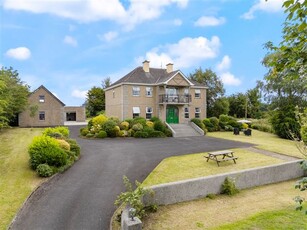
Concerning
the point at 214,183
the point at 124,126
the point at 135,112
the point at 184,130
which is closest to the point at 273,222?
the point at 214,183

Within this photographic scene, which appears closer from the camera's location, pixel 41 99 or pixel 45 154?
pixel 45 154

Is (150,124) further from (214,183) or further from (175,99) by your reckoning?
(214,183)

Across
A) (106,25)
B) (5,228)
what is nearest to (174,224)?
(5,228)

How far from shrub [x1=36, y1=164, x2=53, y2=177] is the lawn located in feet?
20.9

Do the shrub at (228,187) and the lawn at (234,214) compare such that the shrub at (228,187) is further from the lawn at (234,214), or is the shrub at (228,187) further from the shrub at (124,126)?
the shrub at (124,126)

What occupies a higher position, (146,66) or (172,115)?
(146,66)

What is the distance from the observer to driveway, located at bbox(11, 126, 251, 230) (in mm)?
8531

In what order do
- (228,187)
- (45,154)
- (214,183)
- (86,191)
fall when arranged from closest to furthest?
(86,191) → (214,183) → (228,187) → (45,154)

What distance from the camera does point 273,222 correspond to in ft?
28.0

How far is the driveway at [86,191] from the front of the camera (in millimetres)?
8531

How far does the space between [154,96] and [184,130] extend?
6832mm

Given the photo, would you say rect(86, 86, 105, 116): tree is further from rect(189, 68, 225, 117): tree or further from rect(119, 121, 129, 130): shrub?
rect(119, 121, 129, 130): shrub

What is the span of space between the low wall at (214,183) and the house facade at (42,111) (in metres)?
32.7

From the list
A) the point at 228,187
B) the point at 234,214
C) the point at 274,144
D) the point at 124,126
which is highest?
the point at 124,126
